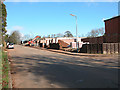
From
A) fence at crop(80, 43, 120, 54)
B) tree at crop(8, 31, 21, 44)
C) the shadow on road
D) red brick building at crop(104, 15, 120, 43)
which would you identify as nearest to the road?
the shadow on road

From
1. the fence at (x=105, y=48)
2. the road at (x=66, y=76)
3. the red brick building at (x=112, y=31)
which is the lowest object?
the road at (x=66, y=76)

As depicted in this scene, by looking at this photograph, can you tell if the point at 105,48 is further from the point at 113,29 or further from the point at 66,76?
the point at 66,76

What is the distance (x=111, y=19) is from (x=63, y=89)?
30.9 metres

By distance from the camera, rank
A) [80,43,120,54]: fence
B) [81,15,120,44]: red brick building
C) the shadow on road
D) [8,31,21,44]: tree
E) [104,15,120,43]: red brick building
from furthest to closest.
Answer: [8,31,21,44]: tree < [81,15,120,44]: red brick building < [104,15,120,43]: red brick building < [80,43,120,54]: fence < the shadow on road

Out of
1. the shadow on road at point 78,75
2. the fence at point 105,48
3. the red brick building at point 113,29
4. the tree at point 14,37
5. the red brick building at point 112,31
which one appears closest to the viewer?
the shadow on road at point 78,75

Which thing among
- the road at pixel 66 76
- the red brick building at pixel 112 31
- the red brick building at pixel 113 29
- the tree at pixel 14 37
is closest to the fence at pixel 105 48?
the red brick building at pixel 112 31

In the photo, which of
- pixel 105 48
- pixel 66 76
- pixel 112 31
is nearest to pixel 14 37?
pixel 112 31

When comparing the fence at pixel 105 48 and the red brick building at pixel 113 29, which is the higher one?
the red brick building at pixel 113 29

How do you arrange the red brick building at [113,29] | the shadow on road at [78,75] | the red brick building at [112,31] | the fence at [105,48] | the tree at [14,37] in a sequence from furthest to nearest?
the tree at [14,37] < the red brick building at [112,31] < the red brick building at [113,29] < the fence at [105,48] < the shadow on road at [78,75]

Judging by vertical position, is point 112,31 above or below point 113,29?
below

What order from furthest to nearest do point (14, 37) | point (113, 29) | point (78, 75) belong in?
point (14, 37)
point (113, 29)
point (78, 75)

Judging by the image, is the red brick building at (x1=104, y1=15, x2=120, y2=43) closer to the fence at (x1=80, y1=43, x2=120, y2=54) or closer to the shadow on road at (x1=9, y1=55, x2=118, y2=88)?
the fence at (x1=80, y1=43, x2=120, y2=54)

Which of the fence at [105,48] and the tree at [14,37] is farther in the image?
the tree at [14,37]

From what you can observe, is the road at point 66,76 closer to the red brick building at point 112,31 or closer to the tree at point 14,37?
the red brick building at point 112,31
